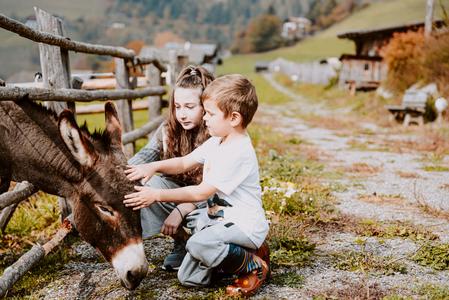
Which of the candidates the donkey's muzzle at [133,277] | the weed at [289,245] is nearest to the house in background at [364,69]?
the weed at [289,245]

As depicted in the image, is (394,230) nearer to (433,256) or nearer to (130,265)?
(433,256)

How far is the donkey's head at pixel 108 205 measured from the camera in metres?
2.67

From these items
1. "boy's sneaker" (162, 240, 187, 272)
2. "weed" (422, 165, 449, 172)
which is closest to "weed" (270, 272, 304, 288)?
"boy's sneaker" (162, 240, 187, 272)

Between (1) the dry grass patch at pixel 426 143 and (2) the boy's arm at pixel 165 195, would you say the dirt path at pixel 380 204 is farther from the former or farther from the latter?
(2) the boy's arm at pixel 165 195

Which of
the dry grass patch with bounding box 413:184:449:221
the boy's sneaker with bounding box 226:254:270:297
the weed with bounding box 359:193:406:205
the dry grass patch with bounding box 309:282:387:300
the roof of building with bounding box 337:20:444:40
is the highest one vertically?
the roof of building with bounding box 337:20:444:40

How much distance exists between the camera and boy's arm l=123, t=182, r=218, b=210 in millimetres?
2682

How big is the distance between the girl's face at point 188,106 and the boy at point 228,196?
0.49m

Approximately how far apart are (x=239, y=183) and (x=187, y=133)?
84 centimetres

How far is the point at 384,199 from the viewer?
5.17 meters

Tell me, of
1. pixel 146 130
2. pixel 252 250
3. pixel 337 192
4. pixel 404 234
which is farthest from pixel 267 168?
pixel 252 250

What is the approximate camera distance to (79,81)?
173 inches

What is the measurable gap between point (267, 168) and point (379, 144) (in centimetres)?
395

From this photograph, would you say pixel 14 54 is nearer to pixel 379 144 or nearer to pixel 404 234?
pixel 404 234

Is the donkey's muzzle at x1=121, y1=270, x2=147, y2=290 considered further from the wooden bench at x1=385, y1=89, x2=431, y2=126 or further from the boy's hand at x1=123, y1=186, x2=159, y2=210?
→ the wooden bench at x1=385, y1=89, x2=431, y2=126
